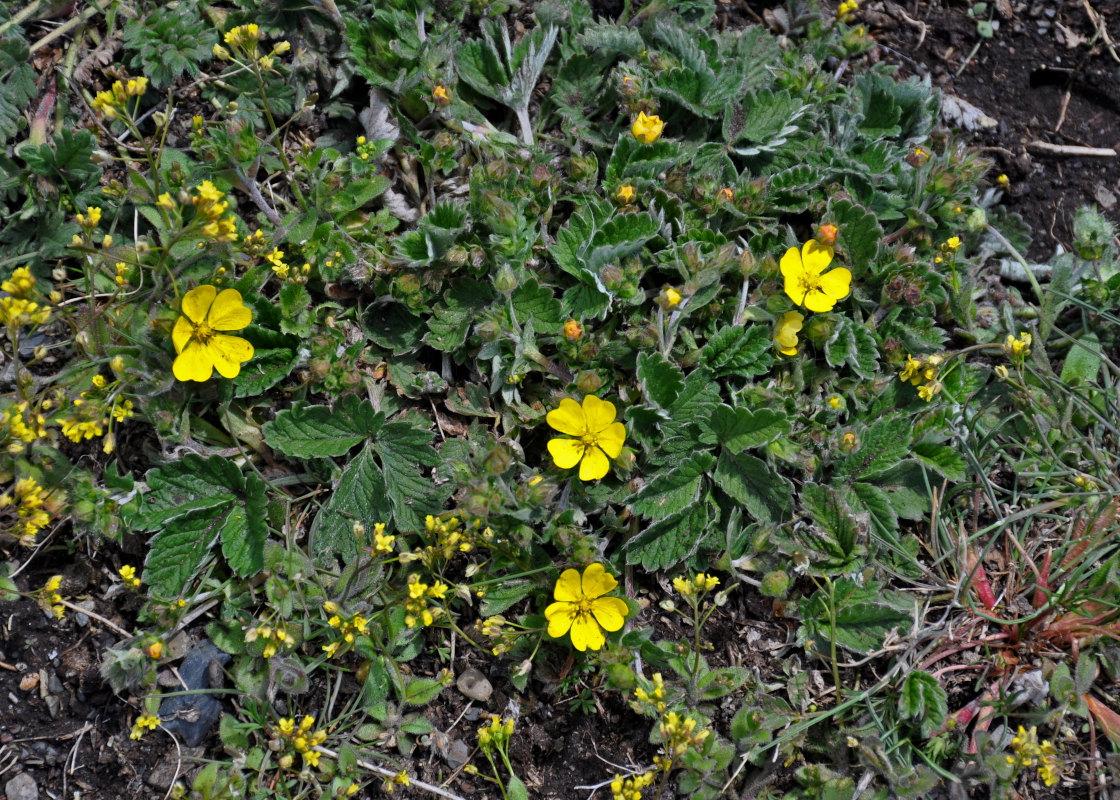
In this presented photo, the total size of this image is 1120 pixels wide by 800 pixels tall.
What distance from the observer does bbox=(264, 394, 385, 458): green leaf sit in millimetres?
3377

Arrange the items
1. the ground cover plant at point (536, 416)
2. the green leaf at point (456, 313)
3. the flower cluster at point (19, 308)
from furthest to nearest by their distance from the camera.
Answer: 1. the green leaf at point (456, 313)
2. the ground cover plant at point (536, 416)
3. the flower cluster at point (19, 308)

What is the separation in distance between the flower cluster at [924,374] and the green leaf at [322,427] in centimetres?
233

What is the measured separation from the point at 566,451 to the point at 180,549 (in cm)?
161

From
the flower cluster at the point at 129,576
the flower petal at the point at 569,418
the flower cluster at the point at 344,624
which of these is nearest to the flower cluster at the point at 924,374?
the flower petal at the point at 569,418

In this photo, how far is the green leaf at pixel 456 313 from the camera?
3.53 metres

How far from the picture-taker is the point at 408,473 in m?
3.46

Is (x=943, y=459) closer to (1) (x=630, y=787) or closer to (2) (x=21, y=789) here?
(1) (x=630, y=787)

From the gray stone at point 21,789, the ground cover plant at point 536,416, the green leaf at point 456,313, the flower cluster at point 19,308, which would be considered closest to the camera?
the flower cluster at point 19,308

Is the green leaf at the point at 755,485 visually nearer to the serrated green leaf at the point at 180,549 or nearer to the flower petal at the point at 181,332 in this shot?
the serrated green leaf at the point at 180,549

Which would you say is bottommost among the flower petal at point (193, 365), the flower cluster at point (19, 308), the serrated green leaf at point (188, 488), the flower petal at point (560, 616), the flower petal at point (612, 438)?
the flower petal at point (560, 616)

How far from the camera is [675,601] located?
11.6 ft

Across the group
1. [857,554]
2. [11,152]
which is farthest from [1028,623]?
[11,152]

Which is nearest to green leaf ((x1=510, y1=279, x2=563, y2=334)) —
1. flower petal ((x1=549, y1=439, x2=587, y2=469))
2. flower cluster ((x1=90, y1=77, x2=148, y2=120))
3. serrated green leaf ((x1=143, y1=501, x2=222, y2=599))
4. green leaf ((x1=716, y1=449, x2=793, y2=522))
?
flower petal ((x1=549, y1=439, x2=587, y2=469))

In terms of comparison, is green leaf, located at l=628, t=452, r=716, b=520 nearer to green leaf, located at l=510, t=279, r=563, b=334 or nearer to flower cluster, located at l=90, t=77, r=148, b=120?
green leaf, located at l=510, t=279, r=563, b=334
